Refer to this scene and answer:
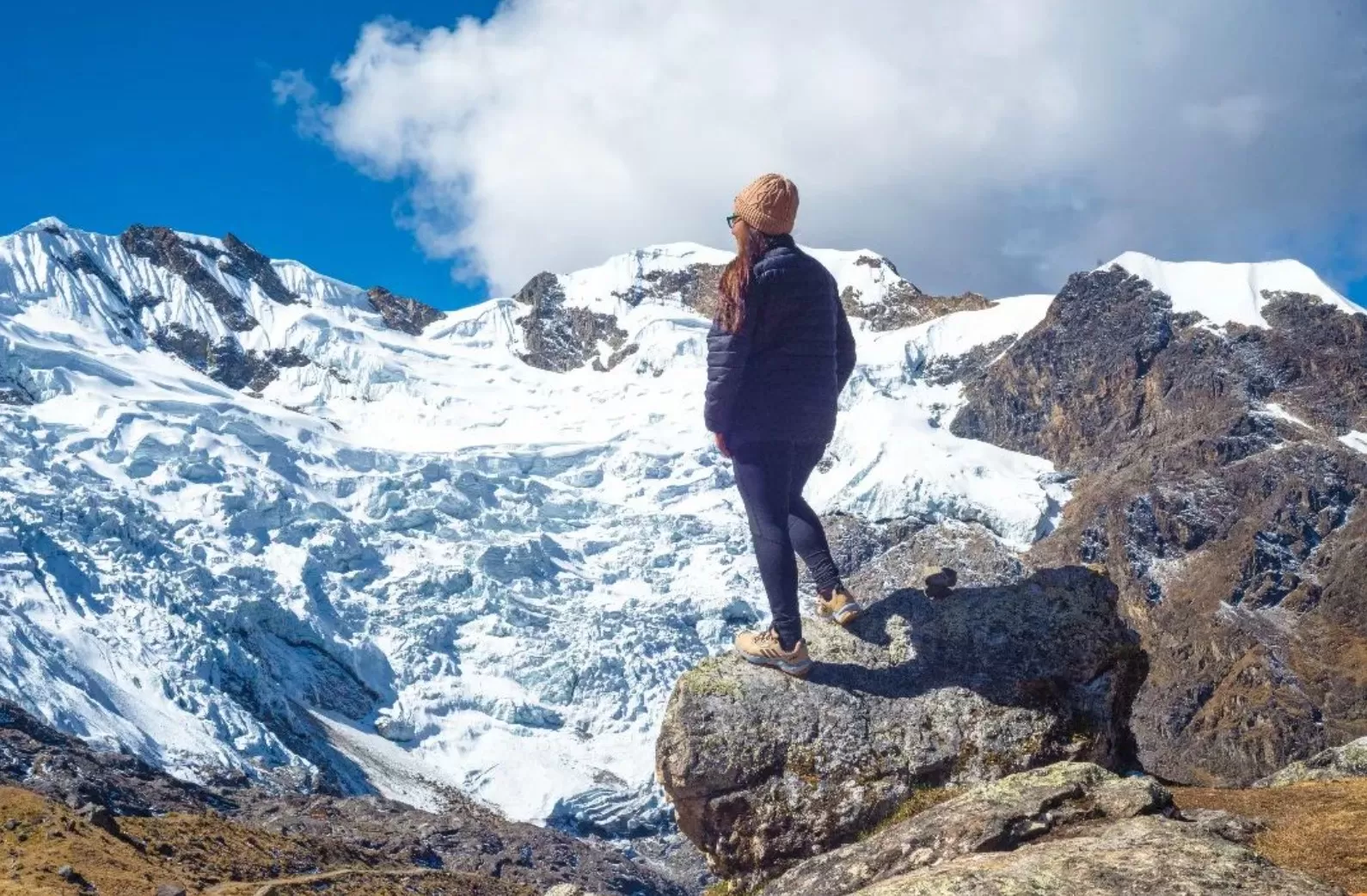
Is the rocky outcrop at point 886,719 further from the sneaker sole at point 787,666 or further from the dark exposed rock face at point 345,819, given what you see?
the dark exposed rock face at point 345,819

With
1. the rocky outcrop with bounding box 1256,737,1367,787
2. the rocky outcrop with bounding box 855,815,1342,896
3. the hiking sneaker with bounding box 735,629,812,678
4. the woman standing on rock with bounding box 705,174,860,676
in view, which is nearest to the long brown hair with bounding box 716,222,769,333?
the woman standing on rock with bounding box 705,174,860,676

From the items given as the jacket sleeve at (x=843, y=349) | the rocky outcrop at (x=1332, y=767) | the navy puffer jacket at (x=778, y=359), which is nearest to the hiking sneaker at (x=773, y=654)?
the navy puffer jacket at (x=778, y=359)

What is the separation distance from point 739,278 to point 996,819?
171 inches

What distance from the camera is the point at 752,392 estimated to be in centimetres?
973

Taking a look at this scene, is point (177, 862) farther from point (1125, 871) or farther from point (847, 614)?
point (1125, 871)

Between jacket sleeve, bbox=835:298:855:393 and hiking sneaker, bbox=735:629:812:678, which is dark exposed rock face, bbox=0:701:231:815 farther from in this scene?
jacket sleeve, bbox=835:298:855:393

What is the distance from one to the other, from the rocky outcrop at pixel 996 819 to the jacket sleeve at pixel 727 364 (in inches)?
130

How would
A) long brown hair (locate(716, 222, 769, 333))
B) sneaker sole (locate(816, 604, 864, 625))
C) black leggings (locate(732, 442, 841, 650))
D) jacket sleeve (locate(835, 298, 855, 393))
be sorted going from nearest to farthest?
long brown hair (locate(716, 222, 769, 333)) < black leggings (locate(732, 442, 841, 650)) < jacket sleeve (locate(835, 298, 855, 393)) < sneaker sole (locate(816, 604, 864, 625))

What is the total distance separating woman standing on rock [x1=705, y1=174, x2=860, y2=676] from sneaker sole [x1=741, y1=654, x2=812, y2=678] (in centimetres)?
1

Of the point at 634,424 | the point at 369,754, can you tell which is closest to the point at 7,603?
the point at 369,754

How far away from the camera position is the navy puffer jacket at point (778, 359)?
9.52m

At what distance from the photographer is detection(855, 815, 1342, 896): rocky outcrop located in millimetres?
5898

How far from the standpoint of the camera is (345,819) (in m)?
100

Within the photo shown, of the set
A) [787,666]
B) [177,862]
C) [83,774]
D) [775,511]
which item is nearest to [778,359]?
[775,511]
